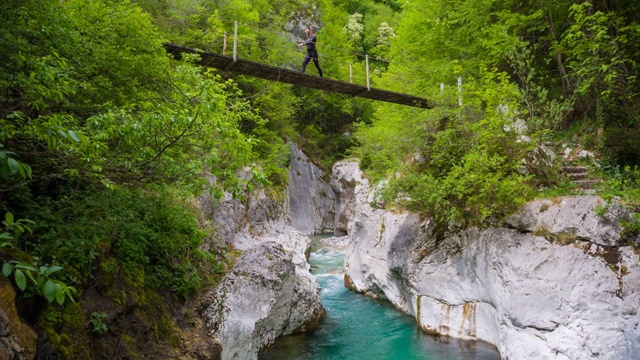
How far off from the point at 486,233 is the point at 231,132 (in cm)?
588

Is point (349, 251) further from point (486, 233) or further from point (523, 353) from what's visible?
point (523, 353)

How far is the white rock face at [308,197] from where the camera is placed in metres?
22.9

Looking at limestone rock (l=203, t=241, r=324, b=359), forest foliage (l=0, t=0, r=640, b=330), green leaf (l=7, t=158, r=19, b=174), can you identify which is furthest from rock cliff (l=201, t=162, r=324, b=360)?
green leaf (l=7, t=158, r=19, b=174)

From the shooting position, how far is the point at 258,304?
6.96 metres

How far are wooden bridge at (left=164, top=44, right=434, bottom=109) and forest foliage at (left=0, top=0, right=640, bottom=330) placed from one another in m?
0.57

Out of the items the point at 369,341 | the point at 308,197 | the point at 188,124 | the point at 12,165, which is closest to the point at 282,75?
the point at 188,124

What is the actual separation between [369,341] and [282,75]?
24.3ft

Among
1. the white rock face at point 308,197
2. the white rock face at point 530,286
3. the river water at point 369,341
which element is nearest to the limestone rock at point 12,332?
the river water at point 369,341

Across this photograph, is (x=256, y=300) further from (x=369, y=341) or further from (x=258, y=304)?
(x=369, y=341)

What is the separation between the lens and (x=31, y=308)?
164 inches

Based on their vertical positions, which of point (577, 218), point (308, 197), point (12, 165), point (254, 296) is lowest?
point (254, 296)

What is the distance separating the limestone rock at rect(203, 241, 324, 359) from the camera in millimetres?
6375

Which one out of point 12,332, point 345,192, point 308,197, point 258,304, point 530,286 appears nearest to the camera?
point 12,332

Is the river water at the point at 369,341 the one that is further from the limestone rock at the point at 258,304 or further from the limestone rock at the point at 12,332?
the limestone rock at the point at 12,332
